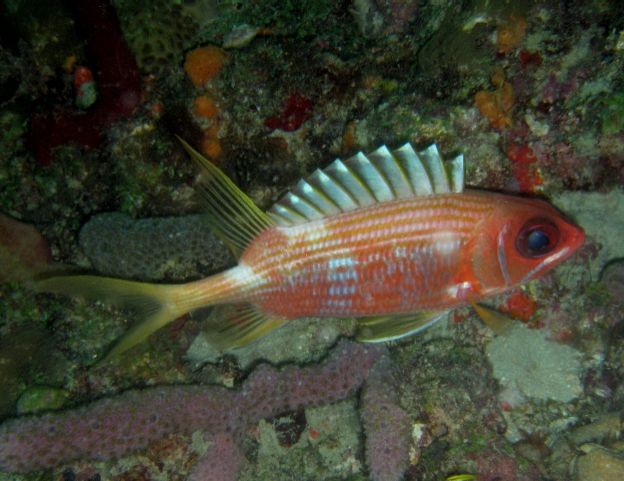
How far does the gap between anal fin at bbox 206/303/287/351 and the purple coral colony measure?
1.29 metres

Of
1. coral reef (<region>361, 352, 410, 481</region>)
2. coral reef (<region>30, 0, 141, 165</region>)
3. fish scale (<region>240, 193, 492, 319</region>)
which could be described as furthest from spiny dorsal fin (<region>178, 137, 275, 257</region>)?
coral reef (<region>30, 0, 141, 165</region>)

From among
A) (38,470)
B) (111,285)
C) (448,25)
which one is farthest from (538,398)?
(38,470)

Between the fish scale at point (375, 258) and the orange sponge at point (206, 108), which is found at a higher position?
the orange sponge at point (206, 108)

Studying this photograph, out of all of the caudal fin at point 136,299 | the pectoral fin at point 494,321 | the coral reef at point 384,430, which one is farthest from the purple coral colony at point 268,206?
the caudal fin at point 136,299

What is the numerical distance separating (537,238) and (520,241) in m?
0.10

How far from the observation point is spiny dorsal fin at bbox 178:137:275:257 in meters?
2.67

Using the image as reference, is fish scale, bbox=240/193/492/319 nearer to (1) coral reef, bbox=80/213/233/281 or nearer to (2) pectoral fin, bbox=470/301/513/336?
(2) pectoral fin, bbox=470/301/513/336

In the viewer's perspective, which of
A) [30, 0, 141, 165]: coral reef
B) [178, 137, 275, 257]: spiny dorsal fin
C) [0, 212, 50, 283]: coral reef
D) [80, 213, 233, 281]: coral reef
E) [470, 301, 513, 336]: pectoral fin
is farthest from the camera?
[30, 0, 141, 165]: coral reef

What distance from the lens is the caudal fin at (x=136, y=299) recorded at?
2.68 m

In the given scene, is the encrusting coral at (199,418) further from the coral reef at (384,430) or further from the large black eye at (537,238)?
the large black eye at (537,238)

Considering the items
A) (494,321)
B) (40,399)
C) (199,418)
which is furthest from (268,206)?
(40,399)

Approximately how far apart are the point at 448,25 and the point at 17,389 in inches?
233

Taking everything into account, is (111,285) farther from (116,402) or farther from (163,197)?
(163,197)

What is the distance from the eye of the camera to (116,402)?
12.2ft
